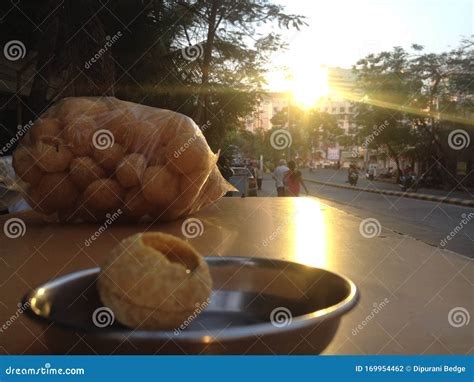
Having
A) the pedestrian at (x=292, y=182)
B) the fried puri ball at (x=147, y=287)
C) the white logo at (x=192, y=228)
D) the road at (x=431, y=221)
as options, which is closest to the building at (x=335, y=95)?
the pedestrian at (x=292, y=182)

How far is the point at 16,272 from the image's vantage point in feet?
3.49

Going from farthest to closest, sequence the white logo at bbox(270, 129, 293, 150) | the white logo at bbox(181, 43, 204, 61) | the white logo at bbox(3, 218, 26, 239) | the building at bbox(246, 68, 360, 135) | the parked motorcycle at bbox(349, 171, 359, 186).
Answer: the parked motorcycle at bbox(349, 171, 359, 186), the building at bbox(246, 68, 360, 135), the white logo at bbox(270, 129, 293, 150), the white logo at bbox(181, 43, 204, 61), the white logo at bbox(3, 218, 26, 239)

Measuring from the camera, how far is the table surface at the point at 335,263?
0.67 meters

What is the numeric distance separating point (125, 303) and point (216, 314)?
0.86ft

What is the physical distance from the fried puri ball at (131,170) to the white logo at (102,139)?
0.09 meters

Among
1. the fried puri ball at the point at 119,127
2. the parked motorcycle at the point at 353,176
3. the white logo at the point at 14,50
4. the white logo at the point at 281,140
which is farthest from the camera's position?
the parked motorcycle at the point at 353,176

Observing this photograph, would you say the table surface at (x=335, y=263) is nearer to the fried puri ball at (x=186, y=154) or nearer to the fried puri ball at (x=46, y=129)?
the fried puri ball at (x=186, y=154)

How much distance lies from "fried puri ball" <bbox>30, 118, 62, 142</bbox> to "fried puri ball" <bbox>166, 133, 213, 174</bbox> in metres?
0.41

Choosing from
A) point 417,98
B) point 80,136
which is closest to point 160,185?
point 80,136

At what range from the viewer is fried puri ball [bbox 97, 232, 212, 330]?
54 cm

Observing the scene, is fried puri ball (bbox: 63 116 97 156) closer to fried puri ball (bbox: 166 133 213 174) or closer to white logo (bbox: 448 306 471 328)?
fried puri ball (bbox: 166 133 213 174)

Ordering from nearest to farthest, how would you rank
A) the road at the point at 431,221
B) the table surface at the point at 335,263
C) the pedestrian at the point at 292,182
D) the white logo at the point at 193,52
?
the table surface at the point at 335,263 < the road at the point at 431,221 < the pedestrian at the point at 292,182 < the white logo at the point at 193,52

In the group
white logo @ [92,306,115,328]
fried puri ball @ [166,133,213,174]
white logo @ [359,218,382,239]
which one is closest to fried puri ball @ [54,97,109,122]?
fried puri ball @ [166,133,213,174]

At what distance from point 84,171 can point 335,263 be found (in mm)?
912
